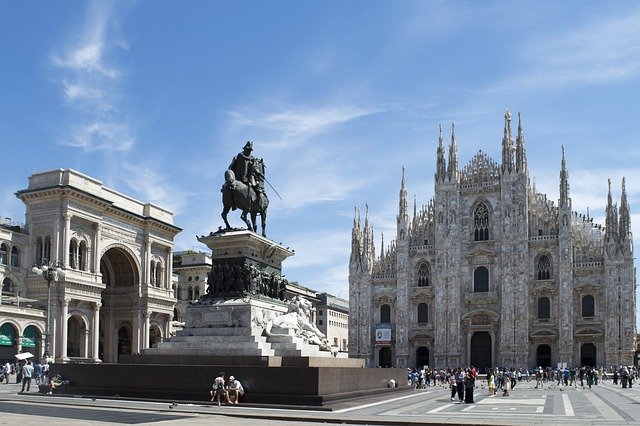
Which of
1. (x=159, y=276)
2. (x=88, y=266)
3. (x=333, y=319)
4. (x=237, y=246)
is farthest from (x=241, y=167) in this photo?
(x=333, y=319)

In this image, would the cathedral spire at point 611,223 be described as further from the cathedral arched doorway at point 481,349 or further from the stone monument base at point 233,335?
the stone monument base at point 233,335

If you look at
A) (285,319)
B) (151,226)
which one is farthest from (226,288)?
(151,226)

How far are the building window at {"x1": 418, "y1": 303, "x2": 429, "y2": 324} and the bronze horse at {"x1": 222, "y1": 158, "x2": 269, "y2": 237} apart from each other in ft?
191

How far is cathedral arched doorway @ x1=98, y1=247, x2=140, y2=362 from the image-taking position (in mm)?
66562

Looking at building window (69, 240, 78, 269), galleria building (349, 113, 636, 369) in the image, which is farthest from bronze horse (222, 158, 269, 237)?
galleria building (349, 113, 636, 369)

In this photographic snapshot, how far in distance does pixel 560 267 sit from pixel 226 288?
56.8 m

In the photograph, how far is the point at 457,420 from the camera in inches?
736

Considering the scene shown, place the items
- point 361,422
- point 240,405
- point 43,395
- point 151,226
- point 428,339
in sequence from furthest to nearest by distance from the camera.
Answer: point 428,339 < point 151,226 < point 43,395 < point 240,405 < point 361,422

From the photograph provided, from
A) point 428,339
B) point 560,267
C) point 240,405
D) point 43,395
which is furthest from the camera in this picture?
point 428,339

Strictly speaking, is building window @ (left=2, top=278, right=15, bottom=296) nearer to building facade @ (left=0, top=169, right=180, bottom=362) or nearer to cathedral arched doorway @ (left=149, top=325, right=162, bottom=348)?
building facade @ (left=0, top=169, right=180, bottom=362)

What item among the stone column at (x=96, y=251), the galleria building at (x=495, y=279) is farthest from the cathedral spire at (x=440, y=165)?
the stone column at (x=96, y=251)

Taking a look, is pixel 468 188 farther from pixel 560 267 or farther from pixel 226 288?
pixel 226 288

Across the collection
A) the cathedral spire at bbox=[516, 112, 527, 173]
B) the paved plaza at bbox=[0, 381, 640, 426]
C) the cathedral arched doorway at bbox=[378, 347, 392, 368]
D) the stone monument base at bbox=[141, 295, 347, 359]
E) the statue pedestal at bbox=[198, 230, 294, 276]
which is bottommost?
the cathedral arched doorway at bbox=[378, 347, 392, 368]

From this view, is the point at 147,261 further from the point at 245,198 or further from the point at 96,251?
the point at 245,198
